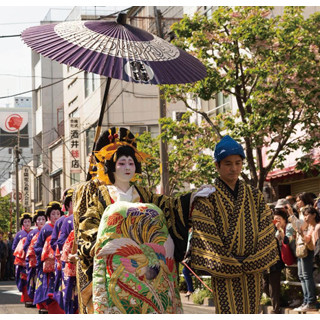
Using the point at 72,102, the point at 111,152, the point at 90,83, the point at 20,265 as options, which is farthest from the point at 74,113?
the point at 111,152

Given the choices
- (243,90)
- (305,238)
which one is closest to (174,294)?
(305,238)

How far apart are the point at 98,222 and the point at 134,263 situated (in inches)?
21.9

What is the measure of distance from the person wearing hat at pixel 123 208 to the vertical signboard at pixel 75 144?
2981 centimetres

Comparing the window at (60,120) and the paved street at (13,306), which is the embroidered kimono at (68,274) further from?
the window at (60,120)

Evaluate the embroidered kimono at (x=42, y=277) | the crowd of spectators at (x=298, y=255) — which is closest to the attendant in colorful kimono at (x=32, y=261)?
the embroidered kimono at (x=42, y=277)

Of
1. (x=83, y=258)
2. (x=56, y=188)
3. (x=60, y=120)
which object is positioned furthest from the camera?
(x=60, y=120)

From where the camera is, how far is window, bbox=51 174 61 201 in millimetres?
47688

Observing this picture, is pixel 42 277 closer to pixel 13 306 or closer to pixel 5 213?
pixel 13 306

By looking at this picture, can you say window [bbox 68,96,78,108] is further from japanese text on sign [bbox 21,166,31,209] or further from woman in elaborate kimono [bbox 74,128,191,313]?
woman in elaborate kimono [bbox 74,128,191,313]

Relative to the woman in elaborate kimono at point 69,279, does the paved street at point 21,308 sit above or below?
below

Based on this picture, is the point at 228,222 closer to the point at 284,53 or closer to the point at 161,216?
the point at 161,216

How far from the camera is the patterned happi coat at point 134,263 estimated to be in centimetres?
553

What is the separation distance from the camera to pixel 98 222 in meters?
6.00

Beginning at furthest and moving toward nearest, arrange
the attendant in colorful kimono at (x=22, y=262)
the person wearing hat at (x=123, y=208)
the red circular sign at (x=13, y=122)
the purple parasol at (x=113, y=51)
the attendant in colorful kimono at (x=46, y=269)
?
the red circular sign at (x=13, y=122) < the attendant in colorful kimono at (x=22, y=262) < the attendant in colorful kimono at (x=46, y=269) < the purple parasol at (x=113, y=51) < the person wearing hat at (x=123, y=208)
